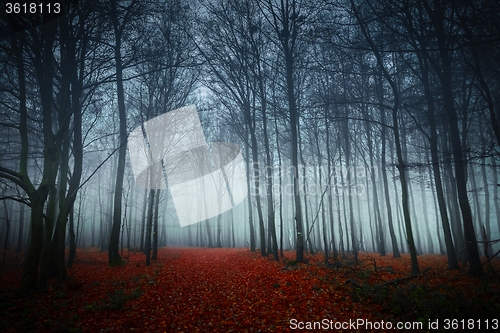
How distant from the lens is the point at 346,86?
50.7ft

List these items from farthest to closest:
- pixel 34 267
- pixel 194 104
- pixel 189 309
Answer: pixel 194 104 → pixel 34 267 → pixel 189 309

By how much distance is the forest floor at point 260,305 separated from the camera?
5145 millimetres

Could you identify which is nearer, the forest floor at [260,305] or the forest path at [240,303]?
the forest floor at [260,305]

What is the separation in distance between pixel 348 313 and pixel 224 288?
390 cm

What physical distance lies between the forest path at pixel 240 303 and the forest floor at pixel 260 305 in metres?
0.02

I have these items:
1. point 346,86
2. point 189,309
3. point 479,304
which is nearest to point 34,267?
point 189,309

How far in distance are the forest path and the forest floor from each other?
2 cm

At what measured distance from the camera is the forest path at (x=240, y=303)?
5.36 meters

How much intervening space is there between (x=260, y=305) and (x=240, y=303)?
0.56 m

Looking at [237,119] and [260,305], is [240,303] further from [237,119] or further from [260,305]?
[237,119]

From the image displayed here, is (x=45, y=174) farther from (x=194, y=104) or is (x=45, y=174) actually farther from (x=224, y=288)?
(x=194, y=104)

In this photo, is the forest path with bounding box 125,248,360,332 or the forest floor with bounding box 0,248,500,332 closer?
the forest floor with bounding box 0,248,500,332

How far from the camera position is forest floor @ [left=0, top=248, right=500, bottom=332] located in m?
5.14

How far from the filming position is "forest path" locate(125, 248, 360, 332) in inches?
211
